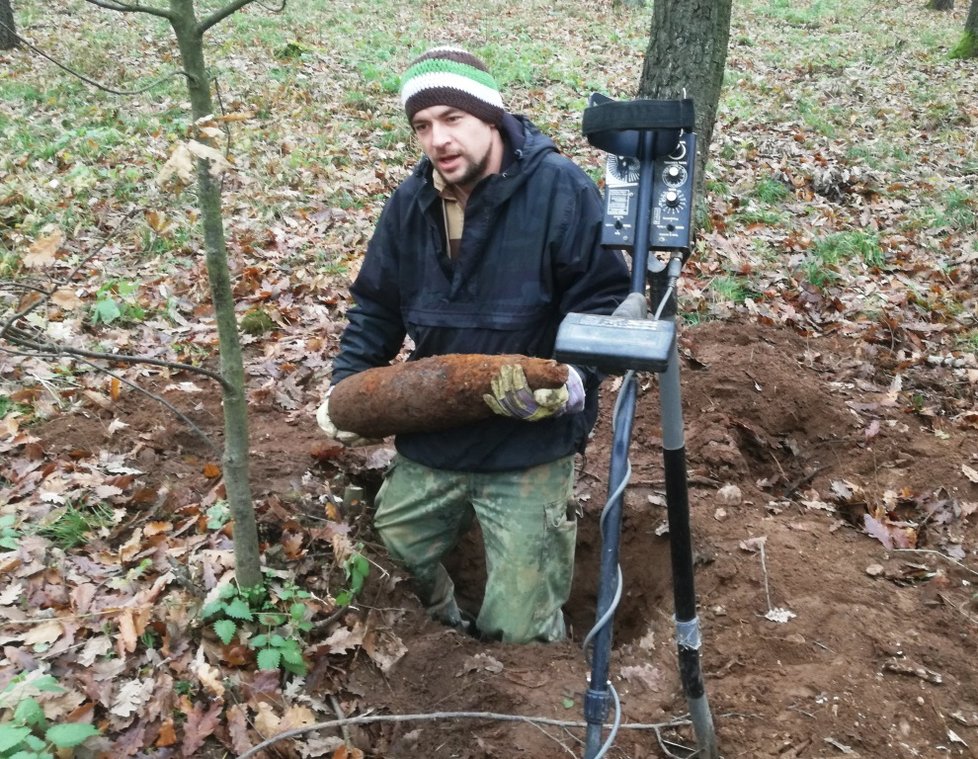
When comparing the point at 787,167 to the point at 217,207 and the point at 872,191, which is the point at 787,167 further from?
the point at 217,207

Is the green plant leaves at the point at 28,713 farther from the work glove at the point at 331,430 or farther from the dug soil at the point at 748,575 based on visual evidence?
the work glove at the point at 331,430

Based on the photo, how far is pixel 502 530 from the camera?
304 centimetres

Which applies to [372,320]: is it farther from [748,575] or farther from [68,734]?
[748,575]

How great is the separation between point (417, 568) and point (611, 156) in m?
2.09

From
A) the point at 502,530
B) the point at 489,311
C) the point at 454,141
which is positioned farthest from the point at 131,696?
the point at 454,141

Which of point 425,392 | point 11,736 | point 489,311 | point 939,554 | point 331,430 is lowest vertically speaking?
point 939,554

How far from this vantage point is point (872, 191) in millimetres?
7398

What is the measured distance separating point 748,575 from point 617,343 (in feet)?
7.14

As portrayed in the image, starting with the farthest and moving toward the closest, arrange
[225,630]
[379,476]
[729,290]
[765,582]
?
[729,290], [379,476], [765,582], [225,630]

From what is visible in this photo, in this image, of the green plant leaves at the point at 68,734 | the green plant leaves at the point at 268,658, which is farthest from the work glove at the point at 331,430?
the green plant leaves at the point at 68,734

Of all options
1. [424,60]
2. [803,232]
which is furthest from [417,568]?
[803,232]

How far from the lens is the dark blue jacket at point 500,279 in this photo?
2701 millimetres

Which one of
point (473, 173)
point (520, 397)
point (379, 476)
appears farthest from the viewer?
point (379, 476)

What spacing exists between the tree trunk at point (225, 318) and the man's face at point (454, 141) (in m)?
0.80
